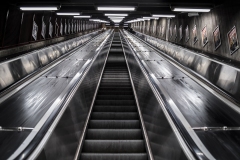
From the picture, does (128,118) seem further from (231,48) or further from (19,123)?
(231,48)

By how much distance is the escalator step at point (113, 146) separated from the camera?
13.5ft

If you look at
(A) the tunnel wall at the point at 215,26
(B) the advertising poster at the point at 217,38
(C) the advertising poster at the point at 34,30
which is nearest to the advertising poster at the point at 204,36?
(A) the tunnel wall at the point at 215,26

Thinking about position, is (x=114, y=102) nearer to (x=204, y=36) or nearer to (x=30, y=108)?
(x=30, y=108)

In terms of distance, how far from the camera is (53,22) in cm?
1714

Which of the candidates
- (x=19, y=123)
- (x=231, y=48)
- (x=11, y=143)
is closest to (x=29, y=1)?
(x=19, y=123)

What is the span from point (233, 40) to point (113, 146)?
209 inches

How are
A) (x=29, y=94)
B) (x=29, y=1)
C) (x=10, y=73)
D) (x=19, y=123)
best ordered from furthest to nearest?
(x=29, y=1), (x=10, y=73), (x=29, y=94), (x=19, y=123)

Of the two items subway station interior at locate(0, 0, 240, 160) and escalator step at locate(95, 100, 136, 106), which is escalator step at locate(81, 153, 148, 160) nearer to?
subway station interior at locate(0, 0, 240, 160)

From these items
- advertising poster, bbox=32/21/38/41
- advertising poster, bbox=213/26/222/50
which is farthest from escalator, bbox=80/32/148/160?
advertising poster, bbox=32/21/38/41

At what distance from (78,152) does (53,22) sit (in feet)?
49.0

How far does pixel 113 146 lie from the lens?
4.11 m

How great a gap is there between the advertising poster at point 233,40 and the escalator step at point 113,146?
4689 mm

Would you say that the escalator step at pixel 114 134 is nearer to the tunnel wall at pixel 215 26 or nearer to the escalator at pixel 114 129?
the escalator at pixel 114 129

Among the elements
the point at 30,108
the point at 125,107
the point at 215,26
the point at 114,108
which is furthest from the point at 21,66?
the point at 215,26
